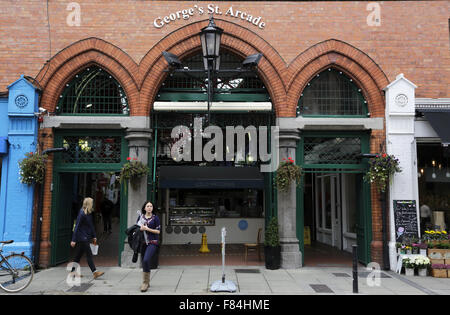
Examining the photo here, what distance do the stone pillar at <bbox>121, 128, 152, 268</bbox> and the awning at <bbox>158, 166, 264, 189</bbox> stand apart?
10.8ft

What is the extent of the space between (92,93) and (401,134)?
8.32m

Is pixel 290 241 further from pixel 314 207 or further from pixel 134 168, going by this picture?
pixel 314 207

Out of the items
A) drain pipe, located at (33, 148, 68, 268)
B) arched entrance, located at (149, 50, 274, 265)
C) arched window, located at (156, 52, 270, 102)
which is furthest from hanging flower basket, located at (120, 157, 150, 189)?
arched window, located at (156, 52, 270, 102)

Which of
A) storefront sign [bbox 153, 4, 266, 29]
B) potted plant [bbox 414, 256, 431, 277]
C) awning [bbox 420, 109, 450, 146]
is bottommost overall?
potted plant [bbox 414, 256, 431, 277]

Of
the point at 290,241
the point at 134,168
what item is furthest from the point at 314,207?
the point at 134,168

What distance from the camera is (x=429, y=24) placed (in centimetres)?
1041

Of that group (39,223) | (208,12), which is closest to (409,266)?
(208,12)

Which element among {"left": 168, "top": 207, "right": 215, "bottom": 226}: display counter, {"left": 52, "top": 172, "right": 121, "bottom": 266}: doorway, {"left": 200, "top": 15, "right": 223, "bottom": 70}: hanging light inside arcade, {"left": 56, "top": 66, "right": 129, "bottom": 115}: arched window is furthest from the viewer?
{"left": 168, "top": 207, "right": 215, "bottom": 226}: display counter

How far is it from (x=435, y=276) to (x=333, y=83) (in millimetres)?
5476

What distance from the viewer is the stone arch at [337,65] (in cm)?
1019

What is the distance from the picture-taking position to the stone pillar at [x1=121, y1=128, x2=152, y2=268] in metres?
9.70

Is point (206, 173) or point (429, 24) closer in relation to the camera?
point (429, 24)

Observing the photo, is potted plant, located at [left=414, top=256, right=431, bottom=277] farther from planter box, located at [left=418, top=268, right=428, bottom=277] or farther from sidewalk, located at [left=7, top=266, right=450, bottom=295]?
sidewalk, located at [left=7, top=266, right=450, bottom=295]

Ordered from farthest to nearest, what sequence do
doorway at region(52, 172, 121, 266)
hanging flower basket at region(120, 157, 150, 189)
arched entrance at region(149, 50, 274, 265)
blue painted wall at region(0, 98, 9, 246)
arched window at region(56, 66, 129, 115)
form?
arched entrance at region(149, 50, 274, 265) < arched window at region(56, 66, 129, 115) < doorway at region(52, 172, 121, 266) < blue painted wall at region(0, 98, 9, 246) < hanging flower basket at region(120, 157, 150, 189)
